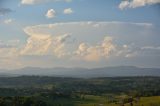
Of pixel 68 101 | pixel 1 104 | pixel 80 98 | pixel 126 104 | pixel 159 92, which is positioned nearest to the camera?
pixel 1 104

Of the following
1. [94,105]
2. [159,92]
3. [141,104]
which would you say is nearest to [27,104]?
[94,105]

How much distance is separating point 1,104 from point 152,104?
54.8 m

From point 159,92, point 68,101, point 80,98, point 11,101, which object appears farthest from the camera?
point 159,92

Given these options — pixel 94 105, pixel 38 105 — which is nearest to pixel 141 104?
pixel 94 105

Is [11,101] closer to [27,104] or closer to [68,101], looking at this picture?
[27,104]

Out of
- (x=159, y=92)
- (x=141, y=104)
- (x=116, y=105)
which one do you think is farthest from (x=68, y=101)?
(x=159, y=92)

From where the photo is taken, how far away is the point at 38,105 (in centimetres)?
12769

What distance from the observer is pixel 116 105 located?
140 meters

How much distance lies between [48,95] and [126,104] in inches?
1804

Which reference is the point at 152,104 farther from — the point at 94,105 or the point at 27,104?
the point at 27,104

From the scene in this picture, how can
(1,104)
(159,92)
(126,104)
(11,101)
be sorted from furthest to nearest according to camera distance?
(159,92)
(126,104)
(11,101)
(1,104)

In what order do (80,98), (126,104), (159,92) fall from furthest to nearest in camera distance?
(159,92) < (80,98) < (126,104)

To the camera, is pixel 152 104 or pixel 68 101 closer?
pixel 152 104

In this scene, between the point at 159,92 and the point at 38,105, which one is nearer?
the point at 38,105
